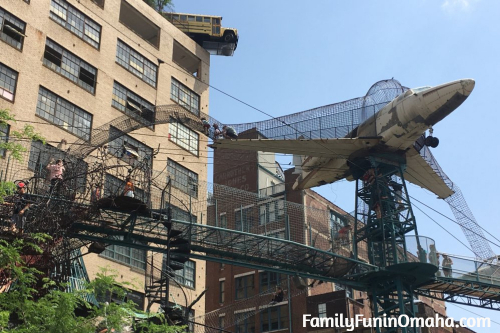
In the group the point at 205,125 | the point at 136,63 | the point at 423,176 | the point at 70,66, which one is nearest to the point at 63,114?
the point at 70,66

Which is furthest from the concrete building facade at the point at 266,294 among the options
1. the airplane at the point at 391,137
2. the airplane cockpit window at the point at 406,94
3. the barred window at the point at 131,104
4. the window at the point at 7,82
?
the window at the point at 7,82

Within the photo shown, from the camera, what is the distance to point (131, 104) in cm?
4069

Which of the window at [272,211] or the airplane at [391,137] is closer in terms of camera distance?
the window at [272,211]

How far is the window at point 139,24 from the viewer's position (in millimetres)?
44000

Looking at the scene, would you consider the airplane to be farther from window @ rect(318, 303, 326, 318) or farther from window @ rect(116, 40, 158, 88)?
window @ rect(318, 303, 326, 318)

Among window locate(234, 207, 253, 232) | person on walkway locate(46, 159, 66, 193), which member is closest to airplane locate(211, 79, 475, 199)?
window locate(234, 207, 253, 232)

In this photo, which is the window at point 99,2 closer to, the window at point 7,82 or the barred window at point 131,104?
the barred window at point 131,104

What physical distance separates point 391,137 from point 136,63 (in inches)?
700

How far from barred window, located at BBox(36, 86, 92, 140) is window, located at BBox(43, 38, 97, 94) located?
1676mm

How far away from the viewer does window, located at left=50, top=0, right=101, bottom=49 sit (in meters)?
37.7

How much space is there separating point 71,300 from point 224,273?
43.8 meters

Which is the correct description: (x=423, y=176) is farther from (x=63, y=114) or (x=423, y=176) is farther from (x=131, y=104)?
(x=63, y=114)

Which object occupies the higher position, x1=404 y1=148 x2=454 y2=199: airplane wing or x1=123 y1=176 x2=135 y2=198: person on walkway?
x1=404 y1=148 x2=454 y2=199: airplane wing

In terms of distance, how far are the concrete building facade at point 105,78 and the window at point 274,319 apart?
55.5 ft
